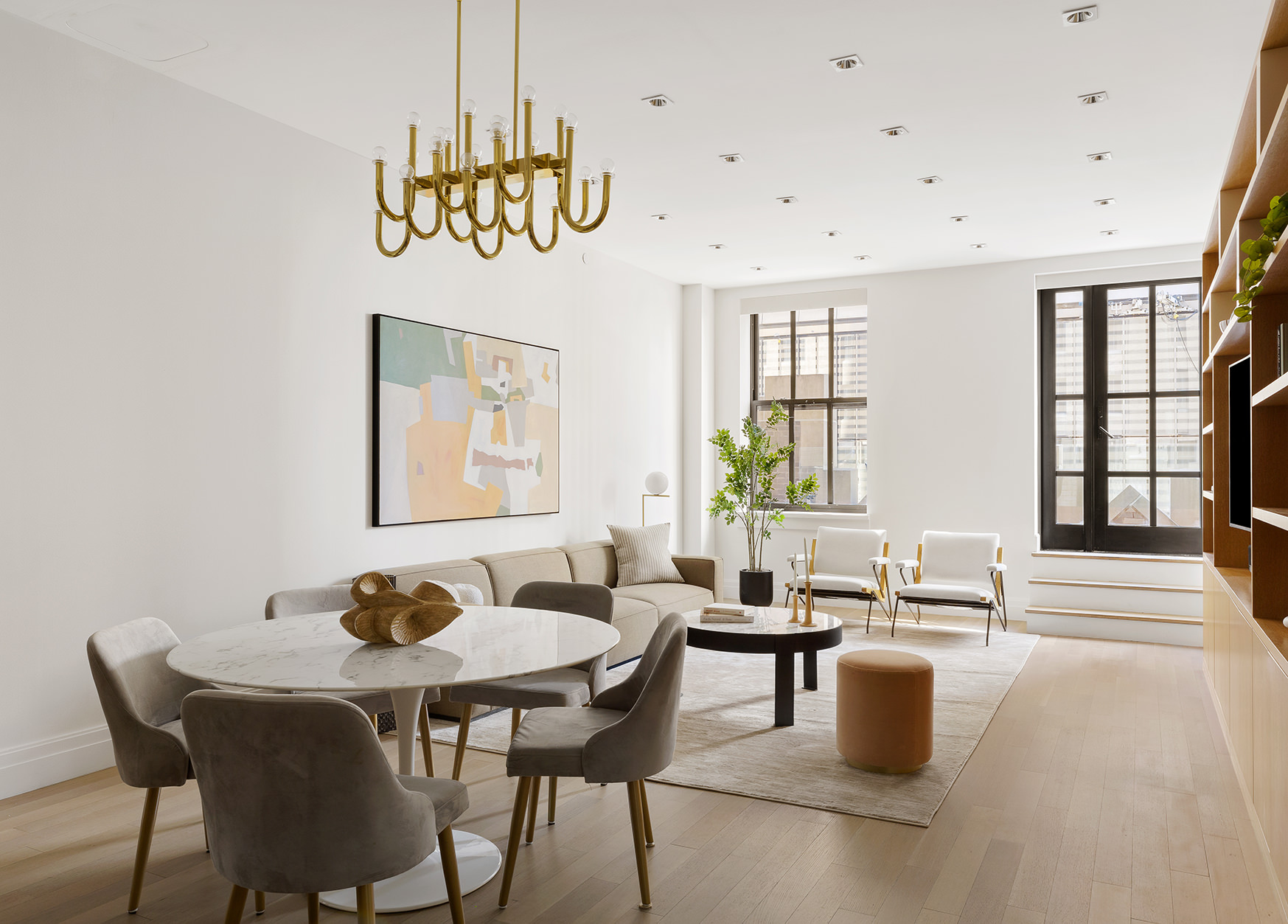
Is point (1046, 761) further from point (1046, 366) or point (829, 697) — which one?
point (1046, 366)

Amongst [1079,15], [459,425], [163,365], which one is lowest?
[459,425]

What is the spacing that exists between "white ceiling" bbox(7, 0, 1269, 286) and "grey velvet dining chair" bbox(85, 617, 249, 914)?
233cm

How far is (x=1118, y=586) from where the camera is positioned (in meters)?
7.04

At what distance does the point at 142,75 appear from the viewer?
390 cm

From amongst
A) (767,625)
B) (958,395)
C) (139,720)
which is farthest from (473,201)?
(958,395)

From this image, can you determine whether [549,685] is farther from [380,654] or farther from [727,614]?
[727,614]

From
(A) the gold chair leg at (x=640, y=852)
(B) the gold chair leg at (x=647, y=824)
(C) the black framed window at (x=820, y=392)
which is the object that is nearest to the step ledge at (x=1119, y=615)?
(C) the black framed window at (x=820, y=392)

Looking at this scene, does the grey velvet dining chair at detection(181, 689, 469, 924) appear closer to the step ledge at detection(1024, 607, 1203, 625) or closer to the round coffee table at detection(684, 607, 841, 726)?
the round coffee table at detection(684, 607, 841, 726)

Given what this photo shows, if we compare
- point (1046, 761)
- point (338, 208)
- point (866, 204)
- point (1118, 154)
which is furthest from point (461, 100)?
point (1046, 761)

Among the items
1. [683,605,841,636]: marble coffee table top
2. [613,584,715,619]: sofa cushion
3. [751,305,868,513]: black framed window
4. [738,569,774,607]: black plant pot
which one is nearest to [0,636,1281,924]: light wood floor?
[683,605,841,636]: marble coffee table top

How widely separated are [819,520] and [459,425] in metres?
4.11

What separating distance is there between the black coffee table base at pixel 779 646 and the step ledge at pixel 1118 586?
3360 mm

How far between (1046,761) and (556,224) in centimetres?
315

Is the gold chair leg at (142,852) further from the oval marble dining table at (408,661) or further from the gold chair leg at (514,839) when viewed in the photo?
the gold chair leg at (514,839)
